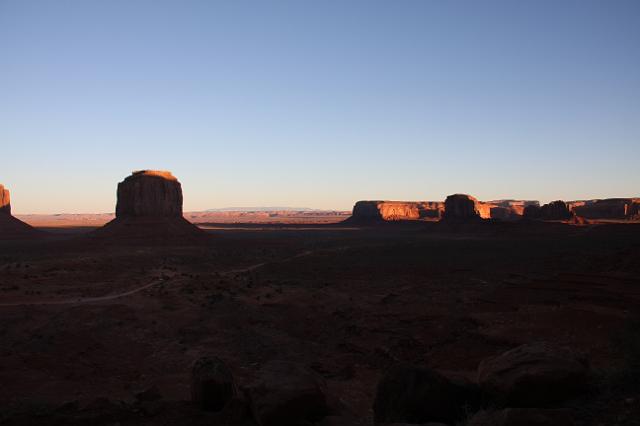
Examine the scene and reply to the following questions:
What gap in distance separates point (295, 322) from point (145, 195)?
4829 cm

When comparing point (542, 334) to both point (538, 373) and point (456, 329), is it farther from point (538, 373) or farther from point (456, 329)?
point (538, 373)

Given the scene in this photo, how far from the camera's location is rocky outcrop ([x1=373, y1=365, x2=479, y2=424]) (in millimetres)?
7387

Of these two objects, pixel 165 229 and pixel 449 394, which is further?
pixel 165 229

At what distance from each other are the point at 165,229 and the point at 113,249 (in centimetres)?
1061

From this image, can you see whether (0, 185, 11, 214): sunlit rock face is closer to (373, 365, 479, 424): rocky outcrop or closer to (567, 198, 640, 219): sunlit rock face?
(373, 365, 479, 424): rocky outcrop

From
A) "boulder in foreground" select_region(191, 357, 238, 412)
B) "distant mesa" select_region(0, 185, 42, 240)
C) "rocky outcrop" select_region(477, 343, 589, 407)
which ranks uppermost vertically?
"distant mesa" select_region(0, 185, 42, 240)

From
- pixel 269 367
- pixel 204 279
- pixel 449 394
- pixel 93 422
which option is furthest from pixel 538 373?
pixel 204 279

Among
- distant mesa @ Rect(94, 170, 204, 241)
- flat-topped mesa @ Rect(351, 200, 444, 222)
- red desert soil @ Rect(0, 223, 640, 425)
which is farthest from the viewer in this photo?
flat-topped mesa @ Rect(351, 200, 444, 222)

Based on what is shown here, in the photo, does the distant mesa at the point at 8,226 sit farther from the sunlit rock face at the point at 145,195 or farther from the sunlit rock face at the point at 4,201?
the sunlit rock face at the point at 145,195

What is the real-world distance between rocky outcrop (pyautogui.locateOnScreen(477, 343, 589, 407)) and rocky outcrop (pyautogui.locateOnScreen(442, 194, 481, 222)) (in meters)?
90.2

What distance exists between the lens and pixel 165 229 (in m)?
60.1

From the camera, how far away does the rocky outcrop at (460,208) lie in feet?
313

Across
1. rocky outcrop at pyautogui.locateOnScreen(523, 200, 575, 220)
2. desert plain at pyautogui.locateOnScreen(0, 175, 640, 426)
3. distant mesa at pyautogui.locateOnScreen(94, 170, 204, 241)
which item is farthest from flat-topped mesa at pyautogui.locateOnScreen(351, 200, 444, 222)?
desert plain at pyautogui.locateOnScreen(0, 175, 640, 426)

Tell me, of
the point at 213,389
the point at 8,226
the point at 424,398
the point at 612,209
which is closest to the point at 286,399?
the point at 213,389
